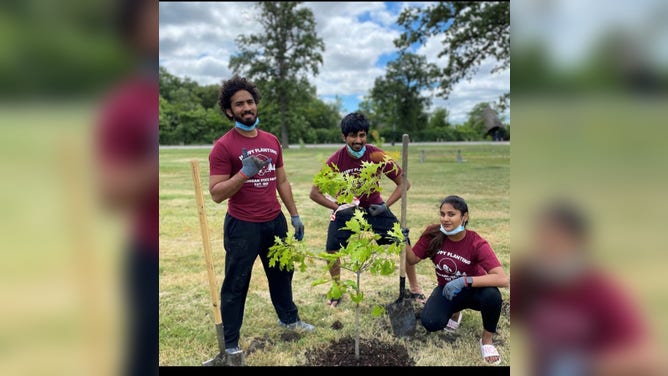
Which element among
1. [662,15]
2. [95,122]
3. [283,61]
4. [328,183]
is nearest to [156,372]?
[95,122]

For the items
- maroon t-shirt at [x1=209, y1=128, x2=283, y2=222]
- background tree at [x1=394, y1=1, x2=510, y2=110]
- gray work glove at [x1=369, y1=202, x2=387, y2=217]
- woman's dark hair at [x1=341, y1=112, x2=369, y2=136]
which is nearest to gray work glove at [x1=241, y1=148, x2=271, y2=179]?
maroon t-shirt at [x1=209, y1=128, x2=283, y2=222]

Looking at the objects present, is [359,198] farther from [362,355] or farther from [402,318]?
[362,355]

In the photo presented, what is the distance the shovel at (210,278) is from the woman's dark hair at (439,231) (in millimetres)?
1856

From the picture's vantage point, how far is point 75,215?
830 mm

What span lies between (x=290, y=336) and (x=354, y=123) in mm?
2116

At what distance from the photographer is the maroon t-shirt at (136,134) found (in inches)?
33.9

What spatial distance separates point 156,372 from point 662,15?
1.47 metres

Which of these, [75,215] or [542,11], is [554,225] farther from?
[75,215]

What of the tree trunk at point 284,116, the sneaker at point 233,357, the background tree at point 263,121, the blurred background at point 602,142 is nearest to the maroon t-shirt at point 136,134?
the blurred background at point 602,142

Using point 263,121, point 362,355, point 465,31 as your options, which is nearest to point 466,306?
point 362,355

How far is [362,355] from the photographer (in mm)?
3457

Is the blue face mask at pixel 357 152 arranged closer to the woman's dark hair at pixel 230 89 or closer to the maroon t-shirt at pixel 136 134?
the woman's dark hair at pixel 230 89

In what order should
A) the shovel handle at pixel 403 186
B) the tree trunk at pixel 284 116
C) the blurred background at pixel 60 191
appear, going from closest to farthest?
the blurred background at pixel 60 191 < the shovel handle at pixel 403 186 < the tree trunk at pixel 284 116

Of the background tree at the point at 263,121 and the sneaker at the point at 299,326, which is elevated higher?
the background tree at the point at 263,121
